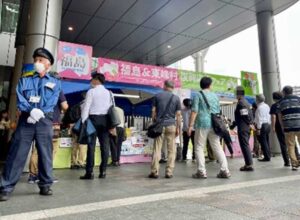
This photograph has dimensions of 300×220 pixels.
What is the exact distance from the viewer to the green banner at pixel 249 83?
9352mm

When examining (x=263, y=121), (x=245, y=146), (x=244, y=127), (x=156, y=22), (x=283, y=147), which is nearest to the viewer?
(x=245, y=146)

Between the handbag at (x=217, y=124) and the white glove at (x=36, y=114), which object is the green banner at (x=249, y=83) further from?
the white glove at (x=36, y=114)

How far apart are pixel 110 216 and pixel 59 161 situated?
395 cm

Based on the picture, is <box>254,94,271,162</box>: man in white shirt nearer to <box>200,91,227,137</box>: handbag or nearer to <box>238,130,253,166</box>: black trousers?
<box>238,130,253,166</box>: black trousers

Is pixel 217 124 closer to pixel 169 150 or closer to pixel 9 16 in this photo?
pixel 169 150

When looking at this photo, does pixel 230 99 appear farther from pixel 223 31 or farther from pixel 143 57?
pixel 143 57

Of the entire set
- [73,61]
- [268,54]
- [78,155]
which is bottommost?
[78,155]

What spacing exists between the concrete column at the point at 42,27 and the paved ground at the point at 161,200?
288 centimetres

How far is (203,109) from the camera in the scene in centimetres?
440

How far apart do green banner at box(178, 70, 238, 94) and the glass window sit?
22.8 feet

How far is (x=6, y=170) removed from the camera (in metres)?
2.86

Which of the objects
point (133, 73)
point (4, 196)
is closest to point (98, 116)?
point (4, 196)

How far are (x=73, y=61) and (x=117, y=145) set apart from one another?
223 cm

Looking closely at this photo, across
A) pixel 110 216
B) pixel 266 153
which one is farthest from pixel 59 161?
pixel 266 153
